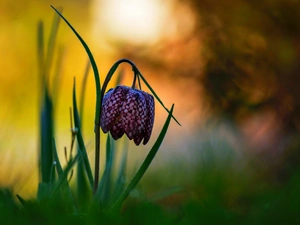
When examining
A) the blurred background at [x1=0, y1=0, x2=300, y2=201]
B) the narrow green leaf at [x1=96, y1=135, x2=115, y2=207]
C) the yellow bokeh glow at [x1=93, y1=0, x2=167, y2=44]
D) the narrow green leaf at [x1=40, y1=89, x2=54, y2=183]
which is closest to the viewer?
the narrow green leaf at [x1=96, y1=135, x2=115, y2=207]

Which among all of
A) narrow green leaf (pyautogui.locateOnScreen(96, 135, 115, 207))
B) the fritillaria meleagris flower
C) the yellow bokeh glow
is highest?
the yellow bokeh glow

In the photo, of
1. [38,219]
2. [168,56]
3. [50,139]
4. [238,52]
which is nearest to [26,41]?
[168,56]

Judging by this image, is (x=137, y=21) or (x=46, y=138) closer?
(x=46, y=138)

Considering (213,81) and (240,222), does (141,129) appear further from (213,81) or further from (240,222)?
(213,81)

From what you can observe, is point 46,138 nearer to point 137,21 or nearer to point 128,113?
point 128,113

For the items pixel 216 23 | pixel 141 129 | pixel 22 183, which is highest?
pixel 216 23

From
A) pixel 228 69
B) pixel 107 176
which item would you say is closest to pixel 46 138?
pixel 107 176

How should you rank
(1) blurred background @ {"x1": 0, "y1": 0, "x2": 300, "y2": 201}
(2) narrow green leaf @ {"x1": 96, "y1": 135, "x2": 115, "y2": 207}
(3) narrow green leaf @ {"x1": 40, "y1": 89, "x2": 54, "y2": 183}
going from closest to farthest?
(2) narrow green leaf @ {"x1": 96, "y1": 135, "x2": 115, "y2": 207} → (3) narrow green leaf @ {"x1": 40, "y1": 89, "x2": 54, "y2": 183} → (1) blurred background @ {"x1": 0, "y1": 0, "x2": 300, "y2": 201}

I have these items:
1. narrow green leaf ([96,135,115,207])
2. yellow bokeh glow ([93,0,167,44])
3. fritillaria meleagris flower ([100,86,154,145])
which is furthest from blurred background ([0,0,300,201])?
fritillaria meleagris flower ([100,86,154,145])

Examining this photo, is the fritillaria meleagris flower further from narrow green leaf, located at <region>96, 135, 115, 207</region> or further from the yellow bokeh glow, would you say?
the yellow bokeh glow
